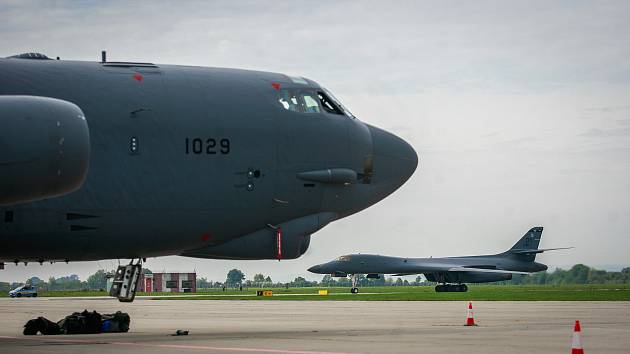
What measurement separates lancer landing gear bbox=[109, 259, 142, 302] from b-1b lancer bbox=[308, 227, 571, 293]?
248 feet

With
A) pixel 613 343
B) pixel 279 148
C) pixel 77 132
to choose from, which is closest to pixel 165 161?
pixel 279 148

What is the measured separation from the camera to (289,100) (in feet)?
75.3

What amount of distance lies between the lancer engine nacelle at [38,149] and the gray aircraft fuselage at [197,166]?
A: 6.36 m

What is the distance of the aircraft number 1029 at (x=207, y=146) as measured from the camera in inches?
837

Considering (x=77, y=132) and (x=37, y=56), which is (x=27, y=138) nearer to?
(x=77, y=132)

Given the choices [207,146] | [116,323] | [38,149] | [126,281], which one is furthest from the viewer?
[116,323]

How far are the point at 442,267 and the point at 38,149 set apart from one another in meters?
93.8

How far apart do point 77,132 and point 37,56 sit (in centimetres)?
875

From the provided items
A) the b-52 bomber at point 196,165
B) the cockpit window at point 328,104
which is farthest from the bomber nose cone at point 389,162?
the cockpit window at point 328,104

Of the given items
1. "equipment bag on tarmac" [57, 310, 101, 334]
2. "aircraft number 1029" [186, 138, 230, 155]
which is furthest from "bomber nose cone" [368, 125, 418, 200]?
"equipment bag on tarmac" [57, 310, 101, 334]

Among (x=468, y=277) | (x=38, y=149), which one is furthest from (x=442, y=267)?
(x=38, y=149)

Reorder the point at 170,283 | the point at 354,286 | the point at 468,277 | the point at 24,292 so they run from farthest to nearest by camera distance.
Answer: the point at 170,283 → the point at 468,277 → the point at 24,292 → the point at 354,286

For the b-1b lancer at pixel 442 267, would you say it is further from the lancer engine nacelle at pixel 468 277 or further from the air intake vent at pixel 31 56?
the air intake vent at pixel 31 56

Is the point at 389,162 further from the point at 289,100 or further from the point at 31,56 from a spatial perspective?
the point at 31,56
